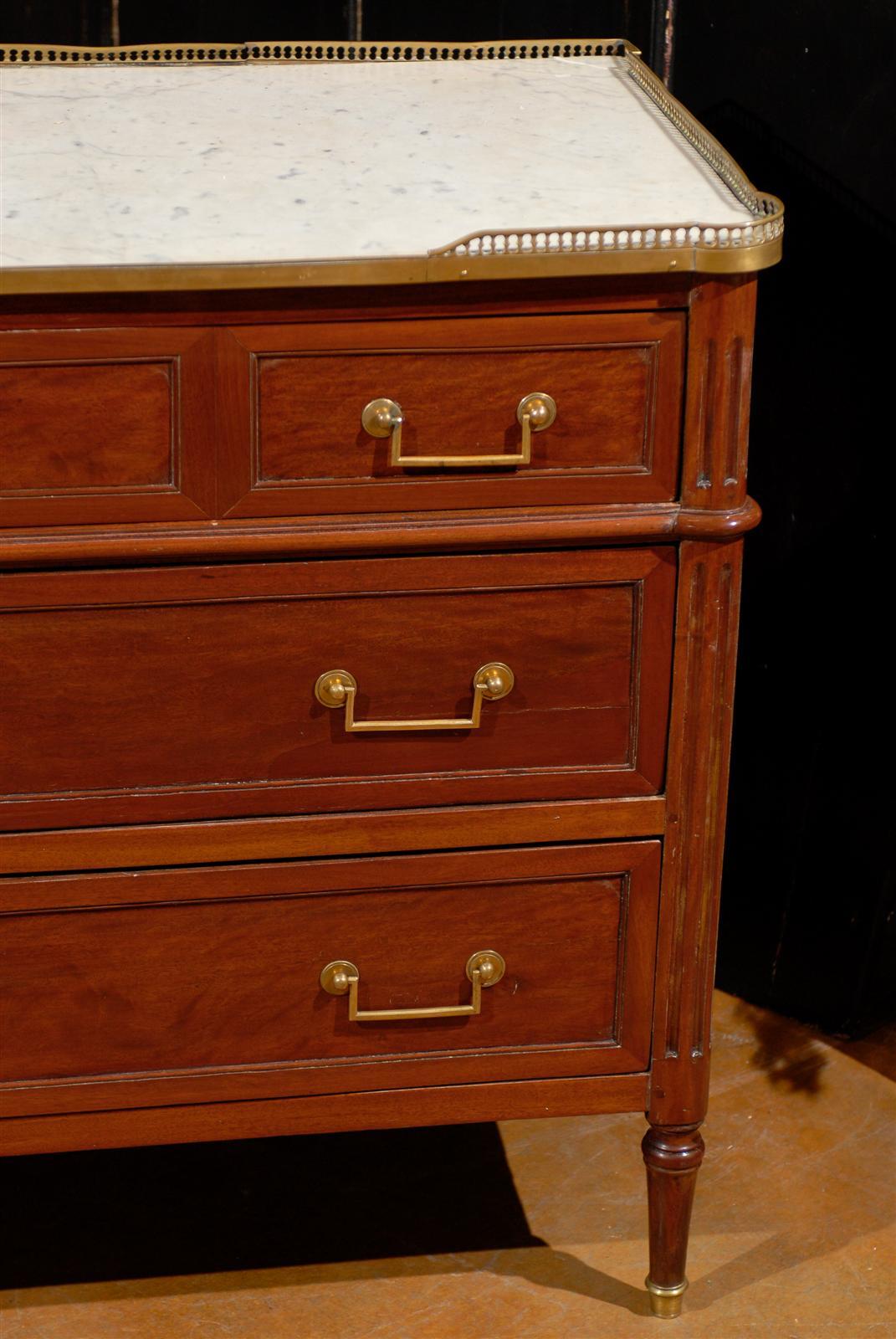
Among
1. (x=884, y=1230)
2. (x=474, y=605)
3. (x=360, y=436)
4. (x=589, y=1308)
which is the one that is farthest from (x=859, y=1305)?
(x=360, y=436)

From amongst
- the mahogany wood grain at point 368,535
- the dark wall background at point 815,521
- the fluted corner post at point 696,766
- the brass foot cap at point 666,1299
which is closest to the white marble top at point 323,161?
the fluted corner post at point 696,766

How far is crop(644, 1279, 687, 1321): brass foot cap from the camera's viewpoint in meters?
1.67

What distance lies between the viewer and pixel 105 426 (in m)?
1.33

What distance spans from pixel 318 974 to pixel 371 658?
1.05 feet

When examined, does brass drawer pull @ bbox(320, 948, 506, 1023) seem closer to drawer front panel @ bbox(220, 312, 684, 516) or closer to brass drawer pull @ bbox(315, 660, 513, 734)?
brass drawer pull @ bbox(315, 660, 513, 734)

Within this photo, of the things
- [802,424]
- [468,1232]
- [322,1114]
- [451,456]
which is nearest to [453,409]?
[451,456]

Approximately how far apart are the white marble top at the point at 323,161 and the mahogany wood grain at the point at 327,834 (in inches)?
19.9

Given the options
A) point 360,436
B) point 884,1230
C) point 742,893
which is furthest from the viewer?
point 742,893

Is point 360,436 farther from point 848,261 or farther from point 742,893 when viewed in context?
point 742,893

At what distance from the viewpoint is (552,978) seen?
60.9 inches

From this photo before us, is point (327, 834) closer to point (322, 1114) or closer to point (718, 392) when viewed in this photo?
point (322, 1114)

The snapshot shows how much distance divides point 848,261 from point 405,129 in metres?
0.68

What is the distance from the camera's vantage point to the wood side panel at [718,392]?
1343mm

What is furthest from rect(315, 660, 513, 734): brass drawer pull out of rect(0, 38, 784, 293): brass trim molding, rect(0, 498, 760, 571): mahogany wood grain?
rect(0, 38, 784, 293): brass trim molding
